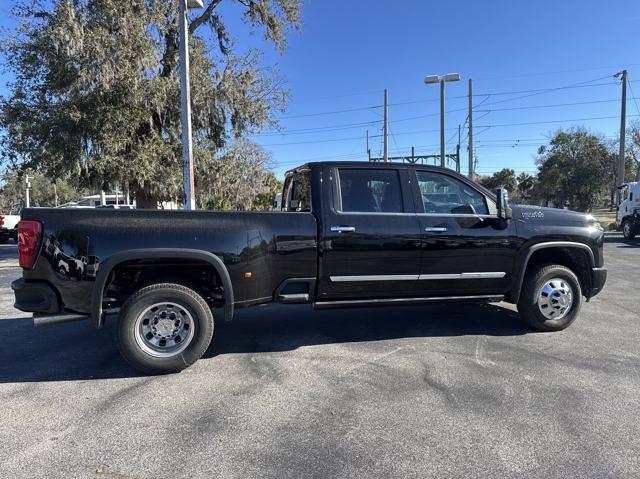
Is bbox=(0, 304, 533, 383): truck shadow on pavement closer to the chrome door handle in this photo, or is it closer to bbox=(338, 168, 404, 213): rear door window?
the chrome door handle

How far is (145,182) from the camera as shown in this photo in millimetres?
15328

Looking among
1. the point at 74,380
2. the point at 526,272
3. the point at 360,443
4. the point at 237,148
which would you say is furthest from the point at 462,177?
the point at 237,148

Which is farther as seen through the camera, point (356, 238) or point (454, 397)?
point (356, 238)

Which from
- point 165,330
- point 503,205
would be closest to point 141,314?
point 165,330

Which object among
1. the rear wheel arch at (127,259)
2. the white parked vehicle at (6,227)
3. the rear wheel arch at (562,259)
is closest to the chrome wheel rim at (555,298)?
the rear wheel arch at (562,259)

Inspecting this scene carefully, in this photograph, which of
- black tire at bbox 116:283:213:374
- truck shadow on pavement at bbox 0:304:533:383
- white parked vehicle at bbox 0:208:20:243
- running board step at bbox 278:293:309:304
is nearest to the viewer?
black tire at bbox 116:283:213:374

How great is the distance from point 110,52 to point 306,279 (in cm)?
1199

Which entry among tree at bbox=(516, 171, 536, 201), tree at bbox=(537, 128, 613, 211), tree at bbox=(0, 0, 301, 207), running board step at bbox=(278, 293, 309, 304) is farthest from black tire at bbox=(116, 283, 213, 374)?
tree at bbox=(516, 171, 536, 201)

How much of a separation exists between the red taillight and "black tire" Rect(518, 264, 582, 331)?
5.13 meters

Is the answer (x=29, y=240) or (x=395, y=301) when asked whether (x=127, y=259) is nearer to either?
(x=29, y=240)

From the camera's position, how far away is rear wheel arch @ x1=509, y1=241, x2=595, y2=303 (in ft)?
17.6

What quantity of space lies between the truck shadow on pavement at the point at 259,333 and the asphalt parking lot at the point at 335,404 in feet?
0.11

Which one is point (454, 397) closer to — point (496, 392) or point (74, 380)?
point (496, 392)

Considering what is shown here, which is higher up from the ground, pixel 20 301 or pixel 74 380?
pixel 20 301
